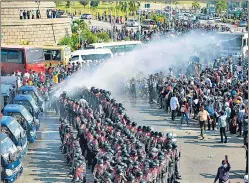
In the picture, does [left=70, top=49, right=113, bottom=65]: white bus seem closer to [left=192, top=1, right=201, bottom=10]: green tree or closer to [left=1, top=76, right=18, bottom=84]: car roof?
[left=1, top=76, right=18, bottom=84]: car roof

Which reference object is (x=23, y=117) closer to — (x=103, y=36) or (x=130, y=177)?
(x=130, y=177)

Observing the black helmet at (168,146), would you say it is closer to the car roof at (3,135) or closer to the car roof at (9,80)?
the car roof at (3,135)

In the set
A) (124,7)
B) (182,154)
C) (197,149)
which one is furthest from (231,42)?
(124,7)

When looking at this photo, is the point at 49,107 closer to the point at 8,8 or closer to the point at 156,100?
the point at 156,100

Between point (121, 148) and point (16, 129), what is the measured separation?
444cm

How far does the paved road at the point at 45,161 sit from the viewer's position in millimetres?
21047

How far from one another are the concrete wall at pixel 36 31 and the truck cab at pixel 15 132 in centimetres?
2586

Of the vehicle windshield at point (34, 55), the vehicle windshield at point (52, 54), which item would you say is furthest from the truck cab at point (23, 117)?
the vehicle windshield at point (52, 54)

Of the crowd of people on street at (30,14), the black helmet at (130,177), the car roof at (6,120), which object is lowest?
the black helmet at (130,177)

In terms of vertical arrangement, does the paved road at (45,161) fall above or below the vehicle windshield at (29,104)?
below

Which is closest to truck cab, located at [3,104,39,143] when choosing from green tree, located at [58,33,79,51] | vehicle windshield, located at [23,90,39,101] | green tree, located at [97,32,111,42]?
A: vehicle windshield, located at [23,90,39,101]

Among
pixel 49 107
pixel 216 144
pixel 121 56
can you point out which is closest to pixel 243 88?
pixel 216 144

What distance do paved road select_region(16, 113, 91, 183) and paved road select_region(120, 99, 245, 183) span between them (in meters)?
3.47

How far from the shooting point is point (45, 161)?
75.4 feet
